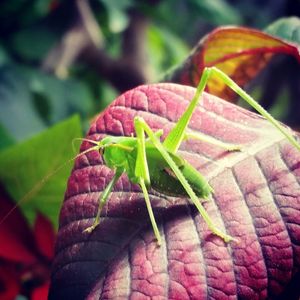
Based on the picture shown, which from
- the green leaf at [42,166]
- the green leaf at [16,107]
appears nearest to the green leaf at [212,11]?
the green leaf at [16,107]

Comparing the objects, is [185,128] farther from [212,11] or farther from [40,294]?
[212,11]

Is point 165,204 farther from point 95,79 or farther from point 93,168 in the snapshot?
point 95,79

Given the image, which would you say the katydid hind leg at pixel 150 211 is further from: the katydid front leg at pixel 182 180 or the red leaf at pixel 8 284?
the red leaf at pixel 8 284

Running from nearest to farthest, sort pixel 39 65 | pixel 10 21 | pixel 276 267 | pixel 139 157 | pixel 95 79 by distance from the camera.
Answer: pixel 276 267 < pixel 139 157 < pixel 10 21 < pixel 39 65 < pixel 95 79

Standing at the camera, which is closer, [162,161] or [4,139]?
[162,161]

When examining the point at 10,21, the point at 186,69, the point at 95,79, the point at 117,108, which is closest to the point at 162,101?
the point at 117,108

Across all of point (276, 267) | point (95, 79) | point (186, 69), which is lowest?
point (95, 79)

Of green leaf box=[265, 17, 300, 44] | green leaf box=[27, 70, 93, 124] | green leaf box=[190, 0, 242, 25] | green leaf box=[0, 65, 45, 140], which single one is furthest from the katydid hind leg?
green leaf box=[190, 0, 242, 25]

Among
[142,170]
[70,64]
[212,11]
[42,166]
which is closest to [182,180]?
[142,170]
